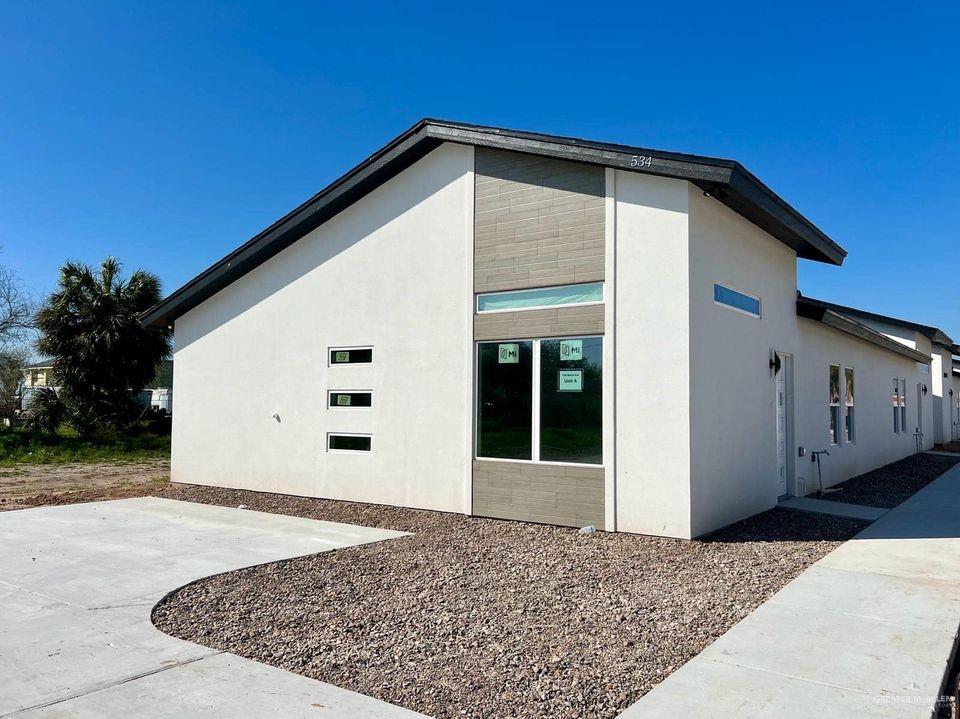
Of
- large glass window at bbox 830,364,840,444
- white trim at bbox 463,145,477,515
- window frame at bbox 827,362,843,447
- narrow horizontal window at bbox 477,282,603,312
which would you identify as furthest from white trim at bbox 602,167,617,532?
large glass window at bbox 830,364,840,444

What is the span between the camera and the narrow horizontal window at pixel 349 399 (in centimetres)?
1173

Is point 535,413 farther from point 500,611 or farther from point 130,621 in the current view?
point 130,621

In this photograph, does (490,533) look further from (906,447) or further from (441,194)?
(906,447)

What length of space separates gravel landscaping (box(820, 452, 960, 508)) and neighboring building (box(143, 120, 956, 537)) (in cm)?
64

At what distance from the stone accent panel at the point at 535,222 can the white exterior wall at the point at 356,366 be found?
0.34 metres

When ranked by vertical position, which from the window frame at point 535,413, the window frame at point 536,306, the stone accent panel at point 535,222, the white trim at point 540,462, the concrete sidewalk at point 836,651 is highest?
the stone accent panel at point 535,222

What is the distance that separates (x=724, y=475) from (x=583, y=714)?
19.8ft

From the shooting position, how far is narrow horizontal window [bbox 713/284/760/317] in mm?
9250

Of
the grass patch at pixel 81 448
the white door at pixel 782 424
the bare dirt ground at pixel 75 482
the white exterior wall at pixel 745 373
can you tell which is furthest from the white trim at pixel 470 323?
the grass patch at pixel 81 448

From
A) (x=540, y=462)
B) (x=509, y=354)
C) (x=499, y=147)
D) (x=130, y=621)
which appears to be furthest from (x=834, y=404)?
(x=130, y=621)

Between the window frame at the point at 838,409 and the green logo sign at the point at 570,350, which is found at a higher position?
the green logo sign at the point at 570,350

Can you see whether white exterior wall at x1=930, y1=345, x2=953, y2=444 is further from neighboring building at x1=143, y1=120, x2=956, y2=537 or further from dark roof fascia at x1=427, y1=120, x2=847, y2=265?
dark roof fascia at x1=427, y1=120, x2=847, y2=265

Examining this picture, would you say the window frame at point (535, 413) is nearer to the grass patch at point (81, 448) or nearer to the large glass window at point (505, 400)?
the large glass window at point (505, 400)

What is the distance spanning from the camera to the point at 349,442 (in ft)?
39.0
